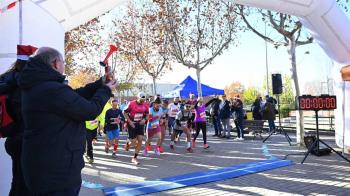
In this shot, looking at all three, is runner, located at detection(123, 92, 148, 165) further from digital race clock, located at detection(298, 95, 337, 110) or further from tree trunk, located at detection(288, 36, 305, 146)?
tree trunk, located at detection(288, 36, 305, 146)

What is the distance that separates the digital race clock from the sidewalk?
1.35 m

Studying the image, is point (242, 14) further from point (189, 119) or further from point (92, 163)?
point (92, 163)

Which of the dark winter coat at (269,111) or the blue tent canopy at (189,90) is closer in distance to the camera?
the dark winter coat at (269,111)

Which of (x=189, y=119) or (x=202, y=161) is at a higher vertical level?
(x=189, y=119)

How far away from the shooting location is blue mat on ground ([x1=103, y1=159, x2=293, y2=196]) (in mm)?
6656

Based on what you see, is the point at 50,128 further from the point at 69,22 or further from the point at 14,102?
the point at 69,22

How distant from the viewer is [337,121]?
33.0 ft

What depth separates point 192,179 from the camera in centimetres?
739

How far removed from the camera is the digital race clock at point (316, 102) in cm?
883

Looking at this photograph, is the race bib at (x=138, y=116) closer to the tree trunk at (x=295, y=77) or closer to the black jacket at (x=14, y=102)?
the tree trunk at (x=295, y=77)

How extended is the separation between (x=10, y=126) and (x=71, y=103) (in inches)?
41.7

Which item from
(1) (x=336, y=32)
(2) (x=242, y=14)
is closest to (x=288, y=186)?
(1) (x=336, y=32)

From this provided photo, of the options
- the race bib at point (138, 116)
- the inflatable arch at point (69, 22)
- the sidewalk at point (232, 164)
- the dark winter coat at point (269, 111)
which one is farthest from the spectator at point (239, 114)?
the race bib at point (138, 116)

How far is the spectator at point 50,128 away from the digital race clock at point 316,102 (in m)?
7.08
